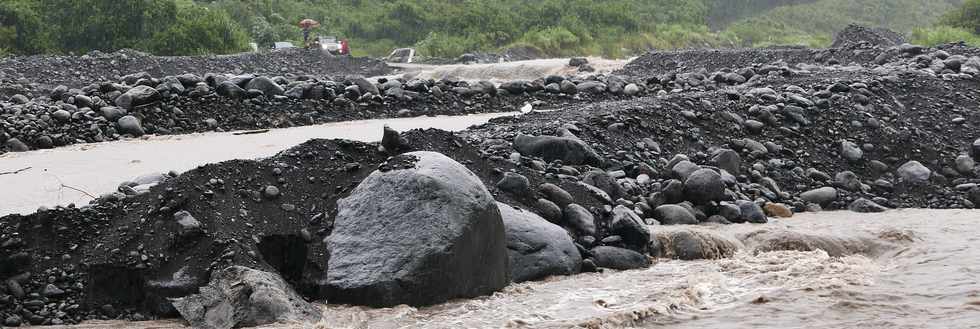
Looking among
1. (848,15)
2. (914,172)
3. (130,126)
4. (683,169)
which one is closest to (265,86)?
(130,126)

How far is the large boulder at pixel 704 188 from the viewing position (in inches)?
291

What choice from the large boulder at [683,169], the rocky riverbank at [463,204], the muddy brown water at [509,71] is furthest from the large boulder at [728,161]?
the muddy brown water at [509,71]

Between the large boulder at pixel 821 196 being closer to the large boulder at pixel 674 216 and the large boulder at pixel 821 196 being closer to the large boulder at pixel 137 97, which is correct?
the large boulder at pixel 674 216

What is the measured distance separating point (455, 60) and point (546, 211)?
2234 cm

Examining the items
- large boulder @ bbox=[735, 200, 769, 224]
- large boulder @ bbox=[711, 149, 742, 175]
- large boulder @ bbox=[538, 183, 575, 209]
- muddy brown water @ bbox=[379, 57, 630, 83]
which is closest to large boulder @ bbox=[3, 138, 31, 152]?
large boulder @ bbox=[538, 183, 575, 209]

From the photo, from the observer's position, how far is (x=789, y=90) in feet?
35.0

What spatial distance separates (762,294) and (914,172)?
4405 mm

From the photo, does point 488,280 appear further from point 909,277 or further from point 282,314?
point 909,277

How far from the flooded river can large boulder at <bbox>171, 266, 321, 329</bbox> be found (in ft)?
4.88

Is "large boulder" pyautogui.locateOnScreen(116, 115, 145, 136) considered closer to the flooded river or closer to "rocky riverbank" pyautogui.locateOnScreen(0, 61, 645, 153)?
"rocky riverbank" pyautogui.locateOnScreen(0, 61, 645, 153)

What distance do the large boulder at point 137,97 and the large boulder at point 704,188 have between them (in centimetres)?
559

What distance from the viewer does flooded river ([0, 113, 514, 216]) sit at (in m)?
6.43

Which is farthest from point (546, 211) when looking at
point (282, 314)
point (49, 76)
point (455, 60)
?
point (455, 60)

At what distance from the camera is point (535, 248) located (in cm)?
588
